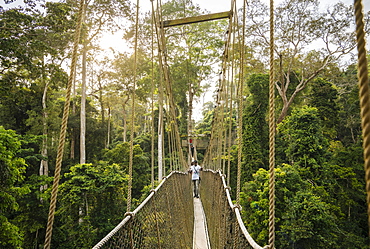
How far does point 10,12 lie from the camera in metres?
2.79

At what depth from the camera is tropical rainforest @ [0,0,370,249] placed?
348cm

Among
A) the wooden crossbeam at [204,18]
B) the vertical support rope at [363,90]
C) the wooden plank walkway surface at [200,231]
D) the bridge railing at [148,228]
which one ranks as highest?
the wooden crossbeam at [204,18]

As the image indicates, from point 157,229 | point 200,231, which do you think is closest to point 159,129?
point 200,231

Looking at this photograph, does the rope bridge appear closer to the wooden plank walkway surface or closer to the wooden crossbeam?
the wooden plank walkway surface

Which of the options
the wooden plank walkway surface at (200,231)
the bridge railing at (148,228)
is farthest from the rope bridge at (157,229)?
the wooden plank walkway surface at (200,231)

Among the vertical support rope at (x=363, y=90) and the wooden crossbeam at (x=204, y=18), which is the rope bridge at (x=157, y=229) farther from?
the wooden crossbeam at (x=204, y=18)

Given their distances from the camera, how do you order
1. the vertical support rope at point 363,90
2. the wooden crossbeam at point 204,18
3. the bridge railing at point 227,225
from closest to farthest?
Answer: the vertical support rope at point 363,90, the bridge railing at point 227,225, the wooden crossbeam at point 204,18

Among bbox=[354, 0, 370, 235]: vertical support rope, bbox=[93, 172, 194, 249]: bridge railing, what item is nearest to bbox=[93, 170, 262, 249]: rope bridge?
bbox=[93, 172, 194, 249]: bridge railing

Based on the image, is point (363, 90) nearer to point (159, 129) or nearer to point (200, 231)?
point (200, 231)

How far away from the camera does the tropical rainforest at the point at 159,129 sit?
348 centimetres

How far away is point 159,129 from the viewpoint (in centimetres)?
679

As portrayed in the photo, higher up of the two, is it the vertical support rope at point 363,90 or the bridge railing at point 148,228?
the vertical support rope at point 363,90

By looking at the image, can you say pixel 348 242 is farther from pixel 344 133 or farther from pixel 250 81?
pixel 344 133

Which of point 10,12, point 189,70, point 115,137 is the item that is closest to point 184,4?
point 189,70
